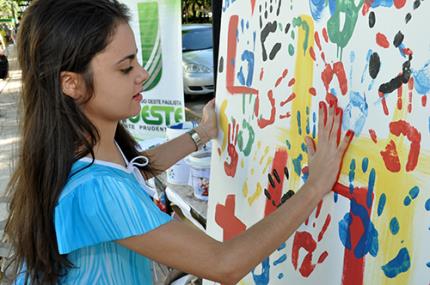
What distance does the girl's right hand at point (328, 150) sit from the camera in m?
0.95

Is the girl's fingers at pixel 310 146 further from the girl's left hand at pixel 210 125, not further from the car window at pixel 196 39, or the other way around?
the car window at pixel 196 39

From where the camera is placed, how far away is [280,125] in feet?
3.78

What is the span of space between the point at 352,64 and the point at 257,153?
429 mm

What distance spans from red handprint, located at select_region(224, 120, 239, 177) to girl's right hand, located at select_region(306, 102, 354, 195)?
40 centimetres

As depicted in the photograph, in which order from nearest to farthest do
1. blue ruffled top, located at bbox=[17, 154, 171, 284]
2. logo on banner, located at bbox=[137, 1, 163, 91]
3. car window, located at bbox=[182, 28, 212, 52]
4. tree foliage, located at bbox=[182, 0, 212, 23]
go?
blue ruffled top, located at bbox=[17, 154, 171, 284], logo on banner, located at bbox=[137, 1, 163, 91], car window, located at bbox=[182, 28, 212, 52], tree foliage, located at bbox=[182, 0, 212, 23]

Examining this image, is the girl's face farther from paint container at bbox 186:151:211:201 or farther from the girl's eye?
paint container at bbox 186:151:211:201

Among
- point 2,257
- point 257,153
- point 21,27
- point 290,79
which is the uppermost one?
point 21,27

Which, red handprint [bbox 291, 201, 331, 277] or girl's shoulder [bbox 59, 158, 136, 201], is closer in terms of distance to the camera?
girl's shoulder [bbox 59, 158, 136, 201]

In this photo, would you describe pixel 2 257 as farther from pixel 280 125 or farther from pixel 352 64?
pixel 352 64

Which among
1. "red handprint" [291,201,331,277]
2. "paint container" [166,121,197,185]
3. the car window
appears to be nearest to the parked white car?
the car window

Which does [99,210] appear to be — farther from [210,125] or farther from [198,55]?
[198,55]

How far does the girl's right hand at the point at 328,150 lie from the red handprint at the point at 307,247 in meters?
0.07

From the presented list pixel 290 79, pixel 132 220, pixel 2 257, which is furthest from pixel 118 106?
pixel 2 257

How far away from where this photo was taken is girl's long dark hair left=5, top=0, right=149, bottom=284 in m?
0.91
